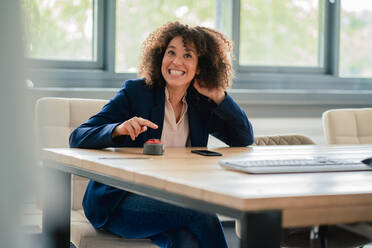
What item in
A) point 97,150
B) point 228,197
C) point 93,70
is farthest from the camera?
point 93,70

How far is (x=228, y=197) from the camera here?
92 cm

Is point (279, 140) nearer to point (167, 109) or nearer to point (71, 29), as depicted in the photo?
point (167, 109)

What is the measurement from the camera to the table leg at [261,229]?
2.89 ft

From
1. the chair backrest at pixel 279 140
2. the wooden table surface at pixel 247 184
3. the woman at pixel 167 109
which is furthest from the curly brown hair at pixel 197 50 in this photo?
the wooden table surface at pixel 247 184

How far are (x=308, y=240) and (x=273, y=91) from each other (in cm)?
191

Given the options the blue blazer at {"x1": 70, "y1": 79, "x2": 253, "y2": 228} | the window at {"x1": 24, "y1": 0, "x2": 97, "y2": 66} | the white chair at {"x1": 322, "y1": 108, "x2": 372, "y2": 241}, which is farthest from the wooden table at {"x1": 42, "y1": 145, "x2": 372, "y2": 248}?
the window at {"x1": 24, "y1": 0, "x2": 97, "y2": 66}

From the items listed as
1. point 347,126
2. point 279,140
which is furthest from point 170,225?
point 347,126

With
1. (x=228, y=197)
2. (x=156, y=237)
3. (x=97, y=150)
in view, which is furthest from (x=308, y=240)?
(x=228, y=197)

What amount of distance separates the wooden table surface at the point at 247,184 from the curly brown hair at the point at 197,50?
1.82 feet

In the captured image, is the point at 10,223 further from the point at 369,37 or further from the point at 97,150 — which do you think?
the point at 369,37

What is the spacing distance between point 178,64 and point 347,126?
3.05 feet

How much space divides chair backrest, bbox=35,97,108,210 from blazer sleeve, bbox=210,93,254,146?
48 centimetres

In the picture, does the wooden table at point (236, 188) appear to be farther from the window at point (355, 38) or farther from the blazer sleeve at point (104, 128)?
the window at point (355, 38)

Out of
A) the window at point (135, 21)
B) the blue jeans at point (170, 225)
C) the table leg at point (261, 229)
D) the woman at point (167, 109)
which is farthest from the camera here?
the window at point (135, 21)
